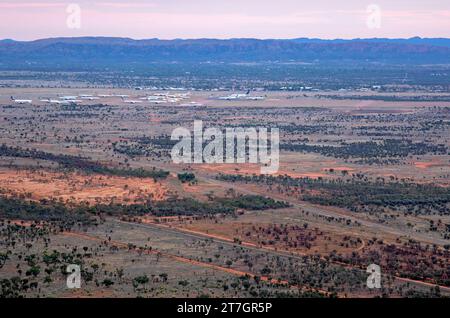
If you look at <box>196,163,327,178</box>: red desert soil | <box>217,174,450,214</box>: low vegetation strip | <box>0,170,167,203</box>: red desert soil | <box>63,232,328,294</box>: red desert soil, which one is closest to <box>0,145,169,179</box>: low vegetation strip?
<box>0,170,167,203</box>: red desert soil

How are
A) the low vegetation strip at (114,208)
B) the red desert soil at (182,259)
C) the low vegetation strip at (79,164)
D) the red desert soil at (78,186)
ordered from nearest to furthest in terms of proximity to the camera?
1. the red desert soil at (182,259)
2. the low vegetation strip at (114,208)
3. the red desert soil at (78,186)
4. the low vegetation strip at (79,164)

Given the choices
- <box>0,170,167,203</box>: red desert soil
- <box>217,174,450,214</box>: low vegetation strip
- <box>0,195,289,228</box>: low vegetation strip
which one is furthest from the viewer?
<box>0,170,167,203</box>: red desert soil

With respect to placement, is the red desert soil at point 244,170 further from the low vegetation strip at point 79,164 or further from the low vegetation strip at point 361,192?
the low vegetation strip at point 79,164

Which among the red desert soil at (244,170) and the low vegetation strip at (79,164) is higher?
the low vegetation strip at (79,164)

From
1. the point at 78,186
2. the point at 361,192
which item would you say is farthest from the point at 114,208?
the point at 361,192

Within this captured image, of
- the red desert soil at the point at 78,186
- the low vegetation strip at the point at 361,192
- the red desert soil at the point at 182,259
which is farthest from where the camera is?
the red desert soil at the point at 78,186

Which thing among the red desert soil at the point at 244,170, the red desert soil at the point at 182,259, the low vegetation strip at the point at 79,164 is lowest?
the red desert soil at the point at 244,170

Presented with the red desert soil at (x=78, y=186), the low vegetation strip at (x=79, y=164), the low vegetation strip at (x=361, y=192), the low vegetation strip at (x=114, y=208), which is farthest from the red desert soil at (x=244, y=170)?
the low vegetation strip at (x=114, y=208)

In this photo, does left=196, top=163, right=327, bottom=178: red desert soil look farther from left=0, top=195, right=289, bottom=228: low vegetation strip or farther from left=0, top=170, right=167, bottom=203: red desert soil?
left=0, top=195, right=289, bottom=228: low vegetation strip

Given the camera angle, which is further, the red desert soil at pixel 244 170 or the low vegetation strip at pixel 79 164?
the red desert soil at pixel 244 170
